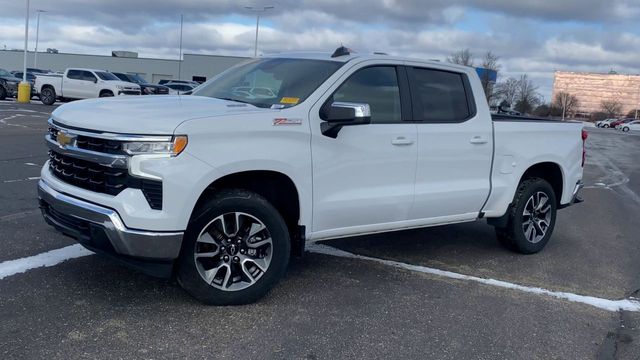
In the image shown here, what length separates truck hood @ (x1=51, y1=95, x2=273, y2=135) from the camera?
399cm

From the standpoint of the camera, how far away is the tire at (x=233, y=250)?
13.9ft

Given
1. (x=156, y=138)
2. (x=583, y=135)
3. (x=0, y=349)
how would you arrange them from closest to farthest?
(x=0, y=349), (x=156, y=138), (x=583, y=135)

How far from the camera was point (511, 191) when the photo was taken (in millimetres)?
6293

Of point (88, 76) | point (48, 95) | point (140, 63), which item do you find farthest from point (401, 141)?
point (140, 63)

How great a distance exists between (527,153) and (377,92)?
2.05m

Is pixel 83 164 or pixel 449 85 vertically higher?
pixel 449 85

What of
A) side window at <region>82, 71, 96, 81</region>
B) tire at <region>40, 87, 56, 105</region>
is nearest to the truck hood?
side window at <region>82, 71, 96, 81</region>

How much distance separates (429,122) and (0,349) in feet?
12.4

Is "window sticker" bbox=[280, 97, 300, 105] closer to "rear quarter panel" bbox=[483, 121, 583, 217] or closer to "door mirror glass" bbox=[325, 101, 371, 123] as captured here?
"door mirror glass" bbox=[325, 101, 371, 123]

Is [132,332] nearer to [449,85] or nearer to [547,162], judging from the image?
[449,85]

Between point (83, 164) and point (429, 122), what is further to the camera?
point (429, 122)

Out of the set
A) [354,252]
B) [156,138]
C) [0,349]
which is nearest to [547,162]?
[354,252]

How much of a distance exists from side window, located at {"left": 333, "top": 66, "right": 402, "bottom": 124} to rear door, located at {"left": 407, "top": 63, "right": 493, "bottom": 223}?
0.68ft

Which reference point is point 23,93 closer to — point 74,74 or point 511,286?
point 74,74
